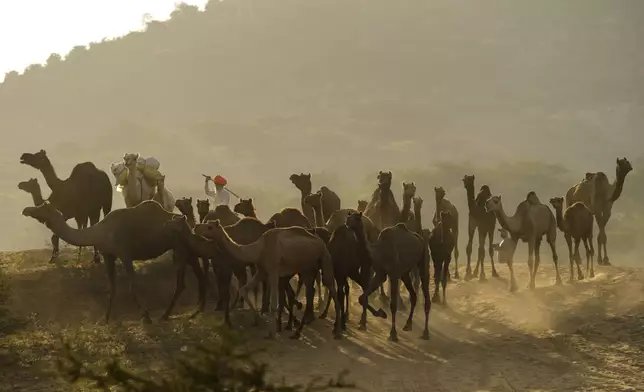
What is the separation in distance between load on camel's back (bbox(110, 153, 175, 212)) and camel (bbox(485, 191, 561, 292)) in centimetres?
862

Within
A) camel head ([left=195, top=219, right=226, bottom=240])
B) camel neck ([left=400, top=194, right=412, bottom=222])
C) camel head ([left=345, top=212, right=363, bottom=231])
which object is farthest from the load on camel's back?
camel head ([left=345, top=212, right=363, bottom=231])

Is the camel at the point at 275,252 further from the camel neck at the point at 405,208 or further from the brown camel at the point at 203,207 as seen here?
the camel neck at the point at 405,208

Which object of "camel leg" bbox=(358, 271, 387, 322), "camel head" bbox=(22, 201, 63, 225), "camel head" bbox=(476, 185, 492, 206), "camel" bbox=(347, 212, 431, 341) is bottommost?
"camel leg" bbox=(358, 271, 387, 322)

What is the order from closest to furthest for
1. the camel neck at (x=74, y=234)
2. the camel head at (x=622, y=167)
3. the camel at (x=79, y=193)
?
the camel neck at (x=74, y=234) → the camel at (x=79, y=193) → the camel head at (x=622, y=167)

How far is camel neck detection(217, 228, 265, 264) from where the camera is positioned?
13109 millimetres

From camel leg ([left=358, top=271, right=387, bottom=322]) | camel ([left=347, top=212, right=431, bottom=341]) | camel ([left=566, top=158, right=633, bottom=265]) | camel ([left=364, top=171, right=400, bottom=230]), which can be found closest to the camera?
camel ([left=347, top=212, right=431, bottom=341])

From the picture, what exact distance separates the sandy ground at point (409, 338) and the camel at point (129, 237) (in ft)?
2.66

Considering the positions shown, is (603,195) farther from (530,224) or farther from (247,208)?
(247,208)

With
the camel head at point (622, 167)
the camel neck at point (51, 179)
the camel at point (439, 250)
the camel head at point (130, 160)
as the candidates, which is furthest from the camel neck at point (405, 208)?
the camel neck at point (51, 179)

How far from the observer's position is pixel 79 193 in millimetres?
18266

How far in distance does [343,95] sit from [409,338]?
131m

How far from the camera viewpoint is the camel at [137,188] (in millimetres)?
18672

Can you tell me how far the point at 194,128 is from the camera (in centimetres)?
12412

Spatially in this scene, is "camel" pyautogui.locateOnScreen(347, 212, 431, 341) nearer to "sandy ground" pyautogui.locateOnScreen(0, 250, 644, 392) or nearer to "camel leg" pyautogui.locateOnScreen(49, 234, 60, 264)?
"sandy ground" pyautogui.locateOnScreen(0, 250, 644, 392)
